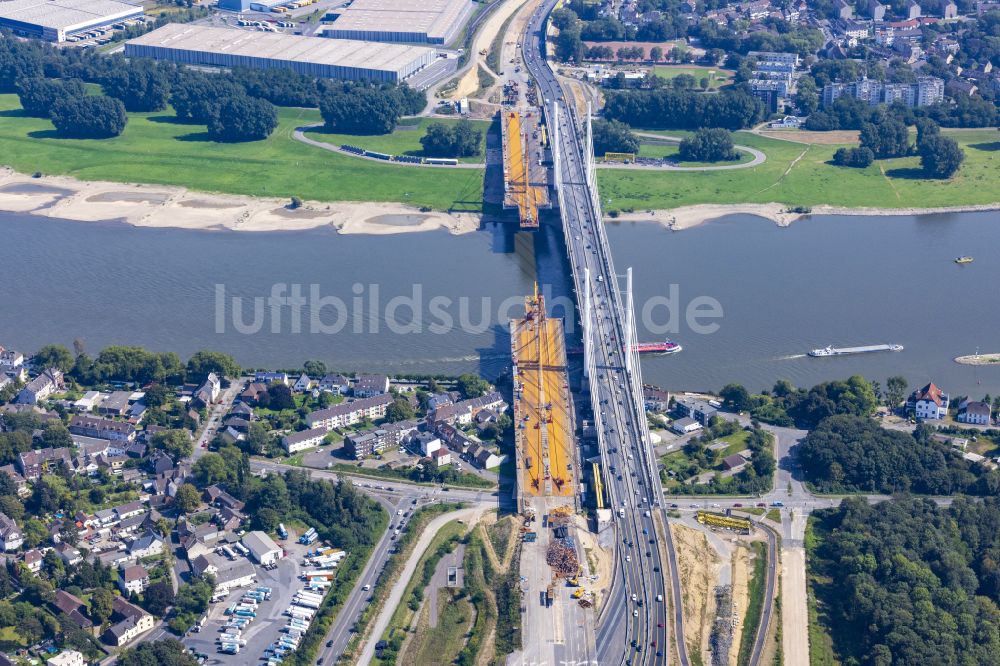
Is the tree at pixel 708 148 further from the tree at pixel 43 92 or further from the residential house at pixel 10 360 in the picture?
the residential house at pixel 10 360

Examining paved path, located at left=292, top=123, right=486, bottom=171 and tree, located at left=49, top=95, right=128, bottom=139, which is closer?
paved path, located at left=292, top=123, right=486, bottom=171

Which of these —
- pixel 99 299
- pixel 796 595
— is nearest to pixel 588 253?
pixel 99 299

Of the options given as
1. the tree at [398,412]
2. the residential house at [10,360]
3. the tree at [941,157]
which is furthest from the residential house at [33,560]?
the tree at [941,157]

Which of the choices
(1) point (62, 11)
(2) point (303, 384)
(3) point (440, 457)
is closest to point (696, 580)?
(3) point (440, 457)

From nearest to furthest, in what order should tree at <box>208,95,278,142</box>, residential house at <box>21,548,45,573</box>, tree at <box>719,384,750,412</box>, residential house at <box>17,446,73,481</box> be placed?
residential house at <box>21,548,45,573</box> < residential house at <box>17,446,73,481</box> < tree at <box>719,384,750,412</box> < tree at <box>208,95,278,142</box>

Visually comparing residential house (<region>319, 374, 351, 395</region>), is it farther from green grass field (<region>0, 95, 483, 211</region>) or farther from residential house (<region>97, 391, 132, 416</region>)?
green grass field (<region>0, 95, 483, 211</region>)

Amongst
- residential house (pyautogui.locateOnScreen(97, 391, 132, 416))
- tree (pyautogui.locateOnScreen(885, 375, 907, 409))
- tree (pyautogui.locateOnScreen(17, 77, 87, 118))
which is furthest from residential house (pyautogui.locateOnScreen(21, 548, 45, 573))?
tree (pyautogui.locateOnScreen(17, 77, 87, 118))
